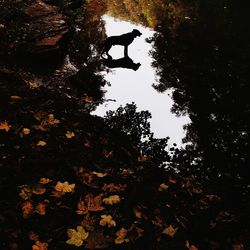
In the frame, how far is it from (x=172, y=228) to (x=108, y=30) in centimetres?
1246

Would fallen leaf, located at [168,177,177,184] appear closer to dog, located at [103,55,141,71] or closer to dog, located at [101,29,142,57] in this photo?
dog, located at [103,55,141,71]

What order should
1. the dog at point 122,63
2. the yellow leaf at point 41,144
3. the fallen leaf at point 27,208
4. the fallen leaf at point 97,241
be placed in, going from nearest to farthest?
the fallen leaf at point 97,241 → the fallen leaf at point 27,208 → the yellow leaf at point 41,144 → the dog at point 122,63

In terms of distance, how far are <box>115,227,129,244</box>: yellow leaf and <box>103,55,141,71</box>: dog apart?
23.7 feet

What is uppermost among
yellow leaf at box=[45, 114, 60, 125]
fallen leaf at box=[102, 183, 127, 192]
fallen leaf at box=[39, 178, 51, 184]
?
yellow leaf at box=[45, 114, 60, 125]

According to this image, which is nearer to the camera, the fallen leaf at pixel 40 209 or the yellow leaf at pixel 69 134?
the fallen leaf at pixel 40 209

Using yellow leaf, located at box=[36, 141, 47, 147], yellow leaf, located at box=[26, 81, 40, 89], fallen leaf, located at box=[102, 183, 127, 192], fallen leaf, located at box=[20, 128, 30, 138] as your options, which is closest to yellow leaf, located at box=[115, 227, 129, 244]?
fallen leaf, located at box=[102, 183, 127, 192]

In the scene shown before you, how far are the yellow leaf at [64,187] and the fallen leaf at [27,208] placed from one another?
48cm

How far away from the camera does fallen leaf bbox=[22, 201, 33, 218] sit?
390 centimetres

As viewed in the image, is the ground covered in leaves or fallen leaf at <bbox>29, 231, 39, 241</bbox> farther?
→ the ground covered in leaves

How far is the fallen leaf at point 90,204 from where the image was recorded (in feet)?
13.7

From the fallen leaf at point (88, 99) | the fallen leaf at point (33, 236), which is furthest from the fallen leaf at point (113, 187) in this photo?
the fallen leaf at point (88, 99)

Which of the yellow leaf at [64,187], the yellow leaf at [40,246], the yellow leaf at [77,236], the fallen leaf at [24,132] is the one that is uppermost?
the fallen leaf at [24,132]

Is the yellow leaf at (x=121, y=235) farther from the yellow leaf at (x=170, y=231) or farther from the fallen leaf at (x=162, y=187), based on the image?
the fallen leaf at (x=162, y=187)

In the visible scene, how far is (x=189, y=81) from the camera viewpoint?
10172mm
